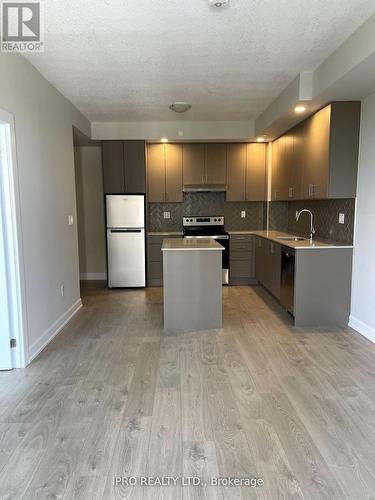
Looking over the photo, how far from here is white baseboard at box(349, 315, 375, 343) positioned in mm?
3392

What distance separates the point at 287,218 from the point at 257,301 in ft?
6.01

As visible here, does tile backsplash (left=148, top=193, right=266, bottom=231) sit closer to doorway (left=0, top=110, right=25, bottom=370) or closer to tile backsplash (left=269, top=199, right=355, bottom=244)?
tile backsplash (left=269, top=199, right=355, bottom=244)

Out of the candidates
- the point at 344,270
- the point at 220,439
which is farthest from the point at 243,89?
the point at 220,439

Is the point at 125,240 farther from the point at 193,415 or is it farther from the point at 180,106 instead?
the point at 193,415

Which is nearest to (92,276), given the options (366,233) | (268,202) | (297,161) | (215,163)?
(215,163)

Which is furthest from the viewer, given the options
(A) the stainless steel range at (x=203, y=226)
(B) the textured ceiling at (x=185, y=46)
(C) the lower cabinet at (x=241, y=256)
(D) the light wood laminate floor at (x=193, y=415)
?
(A) the stainless steel range at (x=203, y=226)

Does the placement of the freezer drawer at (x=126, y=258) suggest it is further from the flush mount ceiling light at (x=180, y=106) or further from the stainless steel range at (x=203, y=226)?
the flush mount ceiling light at (x=180, y=106)

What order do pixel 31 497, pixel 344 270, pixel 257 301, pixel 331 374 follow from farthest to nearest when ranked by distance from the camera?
pixel 257 301, pixel 344 270, pixel 331 374, pixel 31 497

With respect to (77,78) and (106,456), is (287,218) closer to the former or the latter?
(77,78)

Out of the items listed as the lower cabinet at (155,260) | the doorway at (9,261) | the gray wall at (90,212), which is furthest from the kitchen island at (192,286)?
the gray wall at (90,212)

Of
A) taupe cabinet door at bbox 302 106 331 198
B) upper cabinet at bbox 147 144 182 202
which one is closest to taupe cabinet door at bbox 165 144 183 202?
upper cabinet at bbox 147 144 182 202

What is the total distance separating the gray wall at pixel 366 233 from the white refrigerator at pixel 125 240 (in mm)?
3165

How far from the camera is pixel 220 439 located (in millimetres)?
1954

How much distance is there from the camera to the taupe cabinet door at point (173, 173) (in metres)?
5.75
